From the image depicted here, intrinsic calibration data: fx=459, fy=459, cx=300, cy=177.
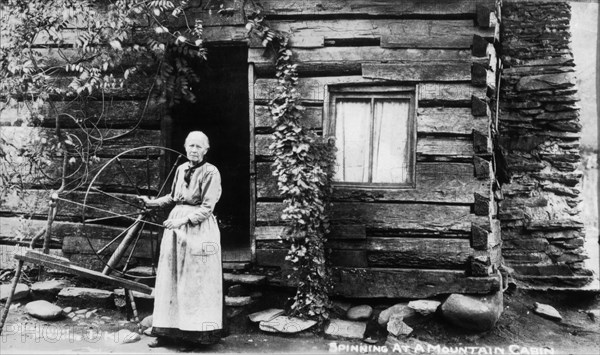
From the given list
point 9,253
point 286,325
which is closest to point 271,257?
point 286,325

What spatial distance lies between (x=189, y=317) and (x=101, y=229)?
2043 millimetres

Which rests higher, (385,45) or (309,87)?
(385,45)

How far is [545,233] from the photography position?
648 cm

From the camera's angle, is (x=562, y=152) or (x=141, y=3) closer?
(x=141, y=3)

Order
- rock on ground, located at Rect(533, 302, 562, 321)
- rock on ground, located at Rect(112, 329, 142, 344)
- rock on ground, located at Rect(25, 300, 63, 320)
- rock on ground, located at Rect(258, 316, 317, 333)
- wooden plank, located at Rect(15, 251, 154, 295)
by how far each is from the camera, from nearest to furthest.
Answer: wooden plank, located at Rect(15, 251, 154, 295), rock on ground, located at Rect(112, 329, 142, 344), rock on ground, located at Rect(258, 316, 317, 333), rock on ground, located at Rect(25, 300, 63, 320), rock on ground, located at Rect(533, 302, 562, 321)

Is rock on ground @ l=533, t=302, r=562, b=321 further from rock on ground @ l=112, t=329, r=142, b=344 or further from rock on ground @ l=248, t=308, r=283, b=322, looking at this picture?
rock on ground @ l=112, t=329, r=142, b=344

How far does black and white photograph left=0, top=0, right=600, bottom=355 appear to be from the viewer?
4715mm

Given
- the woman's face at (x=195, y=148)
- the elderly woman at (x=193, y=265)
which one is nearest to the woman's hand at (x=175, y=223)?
the elderly woman at (x=193, y=265)

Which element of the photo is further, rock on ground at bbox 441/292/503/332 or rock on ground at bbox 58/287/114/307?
rock on ground at bbox 58/287/114/307

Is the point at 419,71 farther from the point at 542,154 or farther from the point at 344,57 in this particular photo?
the point at 542,154

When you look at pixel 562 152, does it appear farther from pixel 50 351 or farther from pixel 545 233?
pixel 50 351

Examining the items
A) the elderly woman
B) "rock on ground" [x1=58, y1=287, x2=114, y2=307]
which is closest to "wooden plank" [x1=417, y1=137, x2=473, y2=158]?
the elderly woman

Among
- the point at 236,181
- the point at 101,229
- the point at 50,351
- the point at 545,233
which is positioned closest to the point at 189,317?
the point at 50,351

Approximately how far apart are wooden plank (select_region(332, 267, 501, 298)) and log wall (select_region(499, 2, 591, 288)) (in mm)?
1928
